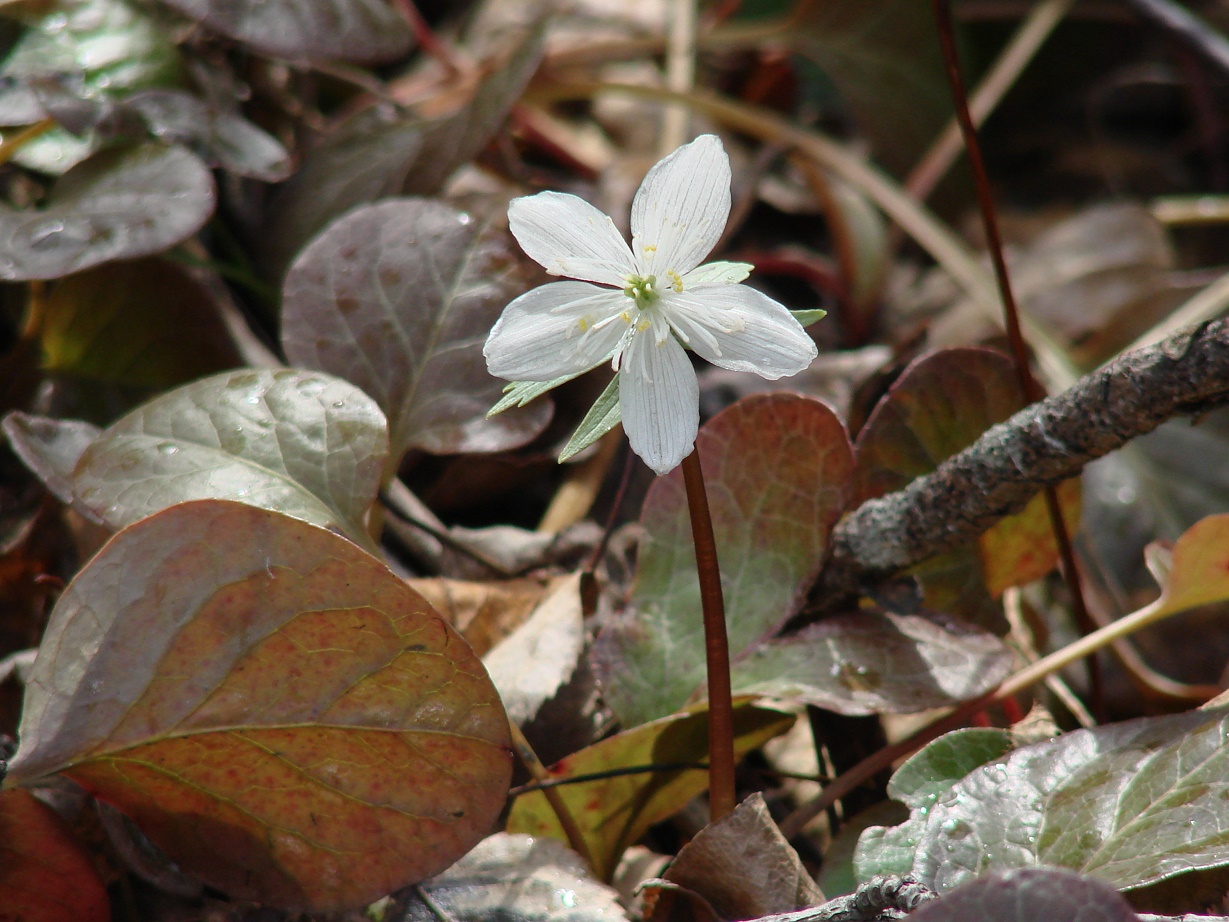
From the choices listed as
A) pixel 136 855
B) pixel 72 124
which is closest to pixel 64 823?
pixel 136 855

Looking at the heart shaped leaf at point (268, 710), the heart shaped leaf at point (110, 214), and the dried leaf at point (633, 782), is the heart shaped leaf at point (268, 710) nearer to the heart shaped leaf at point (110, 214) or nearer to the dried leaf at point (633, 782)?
the dried leaf at point (633, 782)

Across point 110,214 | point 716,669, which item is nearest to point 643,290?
point 716,669

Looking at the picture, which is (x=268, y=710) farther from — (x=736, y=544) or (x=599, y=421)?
(x=736, y=544)

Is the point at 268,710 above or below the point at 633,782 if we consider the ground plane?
above

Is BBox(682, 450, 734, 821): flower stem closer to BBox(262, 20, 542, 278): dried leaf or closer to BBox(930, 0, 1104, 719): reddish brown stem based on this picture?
BBox(930, 0, 1104, 719): reddish brown stem

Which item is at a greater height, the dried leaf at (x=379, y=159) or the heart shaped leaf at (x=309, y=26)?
the heart shaped leaf at (x=309, y=26)

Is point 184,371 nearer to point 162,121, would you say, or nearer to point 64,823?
point 162,121

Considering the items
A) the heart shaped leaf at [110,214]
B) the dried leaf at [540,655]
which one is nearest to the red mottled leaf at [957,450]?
the dried leaf at [540,655]
